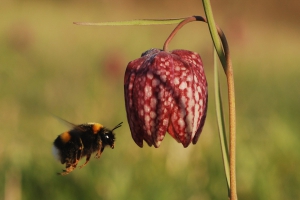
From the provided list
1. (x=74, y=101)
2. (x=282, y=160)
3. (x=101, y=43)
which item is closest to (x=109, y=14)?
(x=101, y=43)

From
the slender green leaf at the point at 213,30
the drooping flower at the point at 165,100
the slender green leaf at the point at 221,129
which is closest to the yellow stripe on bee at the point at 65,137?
the drooping flower at the point at 165,100

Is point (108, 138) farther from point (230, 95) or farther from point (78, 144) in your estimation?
point (230, 95)

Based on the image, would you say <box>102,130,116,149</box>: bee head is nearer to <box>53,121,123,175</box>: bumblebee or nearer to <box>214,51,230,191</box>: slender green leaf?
<box>53,121,123,175</box>: bumblebee

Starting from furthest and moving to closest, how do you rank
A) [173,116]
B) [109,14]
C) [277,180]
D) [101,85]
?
[109,14] < [101,85] < [277,180] < [173,116]

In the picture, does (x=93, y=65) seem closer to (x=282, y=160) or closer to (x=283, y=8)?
(x=282, y=160)

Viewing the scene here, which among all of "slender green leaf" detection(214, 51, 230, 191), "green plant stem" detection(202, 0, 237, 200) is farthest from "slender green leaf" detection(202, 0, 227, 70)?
"slender green leaf" detection(214, 51, 230, 191)

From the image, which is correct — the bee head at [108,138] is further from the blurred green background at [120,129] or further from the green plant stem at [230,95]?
the green plant stem at [230,95]
